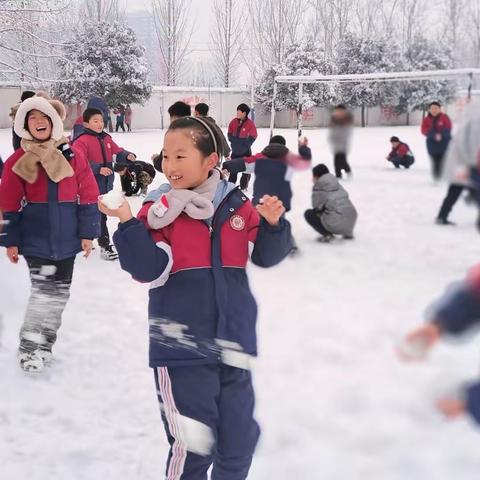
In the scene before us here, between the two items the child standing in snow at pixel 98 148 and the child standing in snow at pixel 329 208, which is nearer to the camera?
the child standing in snow at pixel 98 148

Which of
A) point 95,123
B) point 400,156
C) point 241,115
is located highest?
point 241,115

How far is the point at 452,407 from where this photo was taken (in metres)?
0.94

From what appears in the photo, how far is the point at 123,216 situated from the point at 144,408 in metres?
1.45

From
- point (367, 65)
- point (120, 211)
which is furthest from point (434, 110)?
point (367, 65)

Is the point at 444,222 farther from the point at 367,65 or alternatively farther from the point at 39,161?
the point at 367,65

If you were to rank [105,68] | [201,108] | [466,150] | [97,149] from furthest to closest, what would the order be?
[105,68], [201,108], [97,149], [466,150]

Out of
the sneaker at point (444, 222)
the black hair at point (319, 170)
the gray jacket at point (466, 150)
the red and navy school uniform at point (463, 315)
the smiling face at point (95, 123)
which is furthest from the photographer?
the sneaker at point (444, 222)

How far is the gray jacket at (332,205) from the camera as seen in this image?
20.6 feet

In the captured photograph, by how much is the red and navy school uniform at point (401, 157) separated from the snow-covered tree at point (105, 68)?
617 inches

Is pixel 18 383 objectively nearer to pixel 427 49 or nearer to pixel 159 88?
pixel 427 49

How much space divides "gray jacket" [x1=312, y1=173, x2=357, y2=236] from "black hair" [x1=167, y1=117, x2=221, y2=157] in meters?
4.65

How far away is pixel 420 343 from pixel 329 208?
5.45 m

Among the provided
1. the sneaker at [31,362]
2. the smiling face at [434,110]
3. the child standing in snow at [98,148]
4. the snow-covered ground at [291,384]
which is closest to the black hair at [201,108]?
the child standing in snow at [98,148]

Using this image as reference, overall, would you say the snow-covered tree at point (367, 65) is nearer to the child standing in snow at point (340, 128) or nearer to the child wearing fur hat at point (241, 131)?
the child wearing fur hat at point (241, 131)
